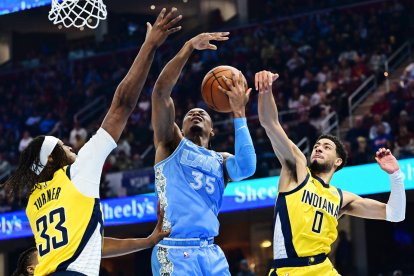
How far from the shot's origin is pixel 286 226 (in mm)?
6281

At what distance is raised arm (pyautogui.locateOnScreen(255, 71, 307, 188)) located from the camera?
603 centimetres

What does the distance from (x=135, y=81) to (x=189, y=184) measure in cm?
164

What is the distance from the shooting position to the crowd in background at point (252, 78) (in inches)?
577

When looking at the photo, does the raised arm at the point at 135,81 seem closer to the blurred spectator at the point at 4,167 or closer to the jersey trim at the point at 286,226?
the jersey trim at the point at 286,226

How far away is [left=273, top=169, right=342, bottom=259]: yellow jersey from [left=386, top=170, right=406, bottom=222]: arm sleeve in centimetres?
57

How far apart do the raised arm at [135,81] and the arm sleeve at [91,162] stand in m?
0.07

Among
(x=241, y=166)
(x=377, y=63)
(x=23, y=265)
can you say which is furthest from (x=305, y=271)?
(x=377, y=63)

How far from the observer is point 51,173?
4.57 metres

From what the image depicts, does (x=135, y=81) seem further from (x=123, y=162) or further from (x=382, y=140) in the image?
(x=123, y=162)

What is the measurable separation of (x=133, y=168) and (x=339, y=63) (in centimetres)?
514

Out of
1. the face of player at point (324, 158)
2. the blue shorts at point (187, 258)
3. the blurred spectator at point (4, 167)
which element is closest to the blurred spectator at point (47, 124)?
the blurred spectator at point (4, 167)

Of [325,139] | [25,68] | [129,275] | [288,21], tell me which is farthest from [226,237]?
[325,139]

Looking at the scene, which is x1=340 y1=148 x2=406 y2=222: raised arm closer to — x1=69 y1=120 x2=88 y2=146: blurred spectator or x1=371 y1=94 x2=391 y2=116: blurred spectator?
x1=371 y1=94 x2=391 y2=116: blurred spectator

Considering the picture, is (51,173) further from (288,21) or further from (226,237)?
(288,21)
